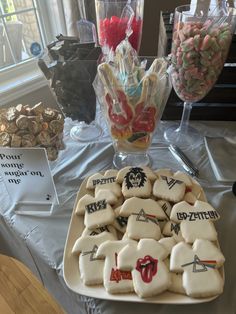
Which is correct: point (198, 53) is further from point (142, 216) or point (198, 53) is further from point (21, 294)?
point (21, 294)

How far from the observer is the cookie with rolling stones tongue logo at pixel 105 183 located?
608 mm

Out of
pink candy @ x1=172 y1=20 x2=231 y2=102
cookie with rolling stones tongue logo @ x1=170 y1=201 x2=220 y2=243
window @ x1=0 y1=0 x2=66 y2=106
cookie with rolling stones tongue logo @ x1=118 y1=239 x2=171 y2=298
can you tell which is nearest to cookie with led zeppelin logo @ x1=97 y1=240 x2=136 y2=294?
cookie with rolling stones tongue logo @ x1=118 y1=239 x2=171 y2=298

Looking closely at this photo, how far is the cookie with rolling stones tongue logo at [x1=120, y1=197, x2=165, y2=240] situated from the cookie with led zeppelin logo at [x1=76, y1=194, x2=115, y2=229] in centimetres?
3

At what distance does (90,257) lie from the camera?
1.59ft

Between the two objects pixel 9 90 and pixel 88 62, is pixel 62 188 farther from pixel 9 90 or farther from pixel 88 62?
pixel 9 90

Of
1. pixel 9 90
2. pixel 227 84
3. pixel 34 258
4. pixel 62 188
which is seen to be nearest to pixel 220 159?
pixel 227 84

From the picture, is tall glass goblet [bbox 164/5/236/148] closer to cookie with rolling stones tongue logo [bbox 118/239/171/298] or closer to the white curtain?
cookie with rolling stones tongue logo [bbox 118/239/171/298]

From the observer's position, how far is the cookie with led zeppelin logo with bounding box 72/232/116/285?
1.52 feet

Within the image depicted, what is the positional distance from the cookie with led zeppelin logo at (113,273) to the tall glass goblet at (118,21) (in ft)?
1.97

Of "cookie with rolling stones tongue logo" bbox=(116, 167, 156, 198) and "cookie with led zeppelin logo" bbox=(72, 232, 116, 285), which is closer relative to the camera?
"cookie with led zeppelin logo" bbox=(72, 232, 116, 285)

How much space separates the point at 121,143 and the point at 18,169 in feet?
0.80

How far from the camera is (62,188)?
72cm

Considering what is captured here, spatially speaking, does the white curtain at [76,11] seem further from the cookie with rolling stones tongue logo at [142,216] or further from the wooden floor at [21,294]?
the wooden floor at [21,294]

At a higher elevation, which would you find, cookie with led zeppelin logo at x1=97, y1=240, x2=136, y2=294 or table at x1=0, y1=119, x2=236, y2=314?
cookie with led zeppelin logo at x1=97, y1=240, x2=136, y2=294
